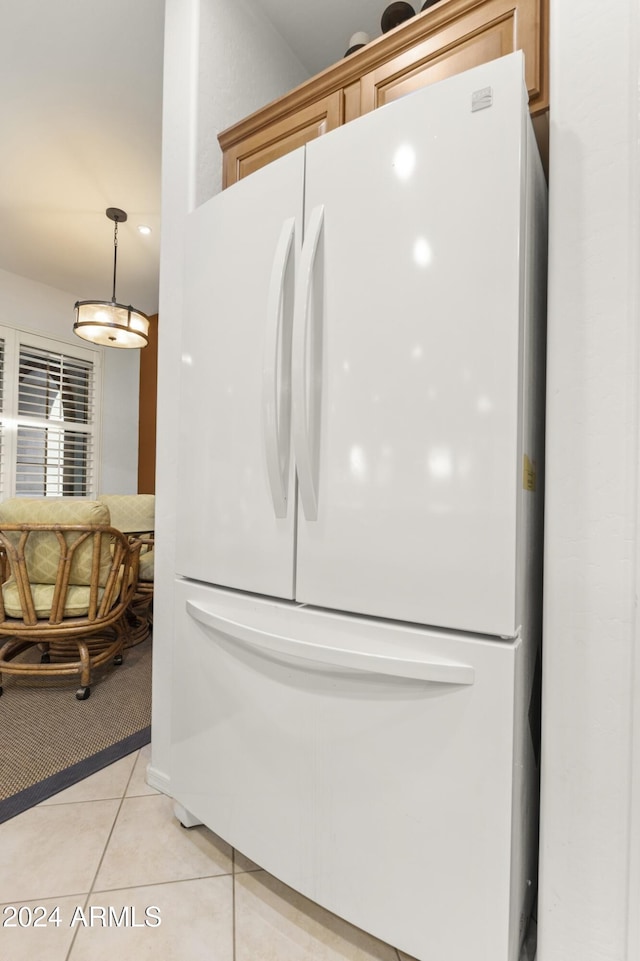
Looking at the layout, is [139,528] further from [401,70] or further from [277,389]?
[401,70]

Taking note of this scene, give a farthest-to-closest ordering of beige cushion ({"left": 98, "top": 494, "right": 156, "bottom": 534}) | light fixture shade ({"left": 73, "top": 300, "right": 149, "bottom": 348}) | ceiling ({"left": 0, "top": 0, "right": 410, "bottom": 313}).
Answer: beige cushion ({"left": 98, "top": 494, "right": 156, "bottom": 534}), light fixture shade ({"left": 73, "top": 300, "right": 149, "bottom": 348}), ceiling ({"left": 0, "top": 0, "right": 410, "bottom": 313})

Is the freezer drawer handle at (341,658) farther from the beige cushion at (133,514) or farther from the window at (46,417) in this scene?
the window at (46,417)

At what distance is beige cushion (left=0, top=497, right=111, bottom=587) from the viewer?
2.27m

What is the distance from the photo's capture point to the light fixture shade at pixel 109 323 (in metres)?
3.11

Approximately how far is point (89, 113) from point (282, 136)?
185cm

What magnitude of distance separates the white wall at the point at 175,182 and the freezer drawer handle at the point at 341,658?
51cm

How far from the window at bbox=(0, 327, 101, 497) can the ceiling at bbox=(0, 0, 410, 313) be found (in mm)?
873

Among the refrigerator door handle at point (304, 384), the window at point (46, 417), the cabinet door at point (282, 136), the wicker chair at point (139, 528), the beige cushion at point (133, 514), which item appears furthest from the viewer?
the window at point (46, 417)

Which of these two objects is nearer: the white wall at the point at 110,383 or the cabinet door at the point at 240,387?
the cabinet door at the point at 240,387

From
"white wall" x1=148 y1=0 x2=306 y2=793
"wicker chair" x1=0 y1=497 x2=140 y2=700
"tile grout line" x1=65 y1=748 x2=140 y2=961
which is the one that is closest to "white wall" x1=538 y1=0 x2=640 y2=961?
"tile grout line" x1=65 y1=748 x2=140 y2=961

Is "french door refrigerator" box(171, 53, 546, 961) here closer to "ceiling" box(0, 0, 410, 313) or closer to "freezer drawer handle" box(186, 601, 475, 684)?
"freezer drawer handle" box(186, 601, 475, 684)

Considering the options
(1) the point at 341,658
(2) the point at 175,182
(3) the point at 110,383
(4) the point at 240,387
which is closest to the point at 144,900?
(1) the point at 341,658


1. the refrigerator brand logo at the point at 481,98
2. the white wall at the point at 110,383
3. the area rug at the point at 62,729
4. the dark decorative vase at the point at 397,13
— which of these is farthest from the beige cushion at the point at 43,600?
the white wall at the point at 110,383

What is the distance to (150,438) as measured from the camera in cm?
509
